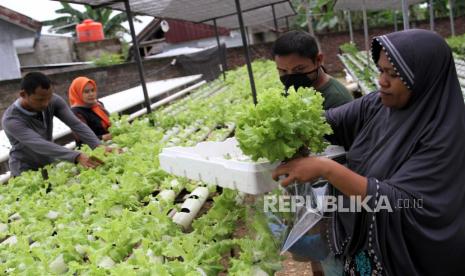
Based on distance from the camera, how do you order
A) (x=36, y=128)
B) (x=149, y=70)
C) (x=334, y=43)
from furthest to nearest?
(x=334, y=43) → (x=149, y=70) → (x=36, y=128)

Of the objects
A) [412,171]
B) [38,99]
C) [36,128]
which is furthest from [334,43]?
[412,171]

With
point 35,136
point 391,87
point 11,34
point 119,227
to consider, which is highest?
point 11,34

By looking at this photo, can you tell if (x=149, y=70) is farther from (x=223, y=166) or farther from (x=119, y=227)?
(x=223, y=166)

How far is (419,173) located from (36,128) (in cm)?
358

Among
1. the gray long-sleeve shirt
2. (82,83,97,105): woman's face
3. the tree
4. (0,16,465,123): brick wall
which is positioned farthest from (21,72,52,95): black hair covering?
the tree

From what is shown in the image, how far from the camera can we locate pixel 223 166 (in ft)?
7.39

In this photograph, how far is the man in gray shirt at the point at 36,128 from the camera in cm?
412

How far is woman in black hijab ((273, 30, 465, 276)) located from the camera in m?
1.65

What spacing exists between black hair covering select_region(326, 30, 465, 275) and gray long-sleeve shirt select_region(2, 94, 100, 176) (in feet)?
9.56

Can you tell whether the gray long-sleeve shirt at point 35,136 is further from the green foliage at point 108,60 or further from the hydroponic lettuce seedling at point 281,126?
the green foliage at point 108,60

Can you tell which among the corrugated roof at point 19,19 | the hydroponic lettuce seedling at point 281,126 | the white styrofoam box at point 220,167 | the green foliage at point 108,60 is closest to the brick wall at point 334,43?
the green foliage at point 108,60

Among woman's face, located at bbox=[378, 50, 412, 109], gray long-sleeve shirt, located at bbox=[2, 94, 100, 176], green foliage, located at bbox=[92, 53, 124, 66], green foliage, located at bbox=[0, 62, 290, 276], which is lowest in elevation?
green foliage, located at bbox=[92, 53, 124, 66]

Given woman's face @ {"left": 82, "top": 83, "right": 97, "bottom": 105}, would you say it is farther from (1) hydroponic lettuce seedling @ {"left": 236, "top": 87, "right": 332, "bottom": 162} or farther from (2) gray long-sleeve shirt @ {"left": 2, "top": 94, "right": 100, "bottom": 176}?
(1) hydroponic lettuce seedling @ {"left": 236, "top": 87, "right": 332, "bottom": 162}

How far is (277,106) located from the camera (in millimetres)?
1975
